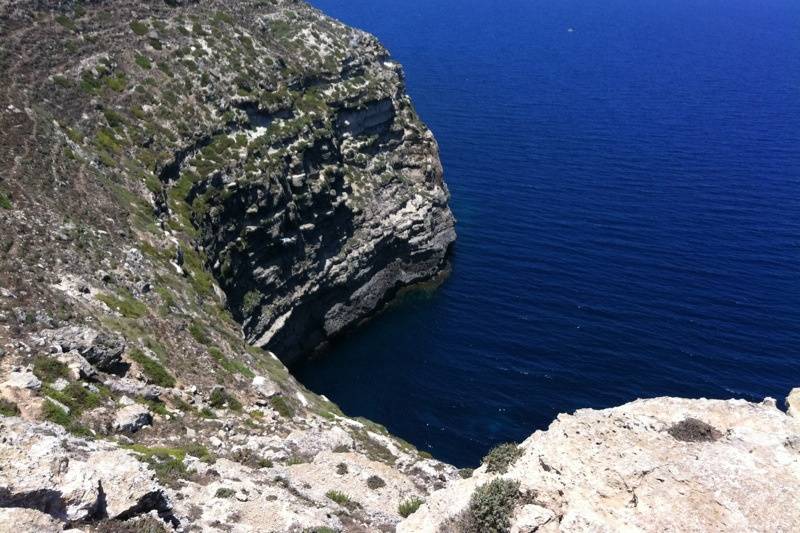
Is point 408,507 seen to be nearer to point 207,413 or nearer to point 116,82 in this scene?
point 207,413

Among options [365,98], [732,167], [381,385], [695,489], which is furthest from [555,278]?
[695,489]

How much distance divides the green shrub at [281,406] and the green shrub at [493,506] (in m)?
22.1

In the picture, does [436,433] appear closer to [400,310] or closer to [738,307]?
[400,310]

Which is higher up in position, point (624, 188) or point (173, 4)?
point (624, 188)

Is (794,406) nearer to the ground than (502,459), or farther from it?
farther from it

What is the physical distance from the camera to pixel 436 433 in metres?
69.9

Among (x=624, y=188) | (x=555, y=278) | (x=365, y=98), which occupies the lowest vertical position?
(x=555, y=278)

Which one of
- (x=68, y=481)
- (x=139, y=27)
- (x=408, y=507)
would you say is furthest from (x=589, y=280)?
(x=68, y=481)

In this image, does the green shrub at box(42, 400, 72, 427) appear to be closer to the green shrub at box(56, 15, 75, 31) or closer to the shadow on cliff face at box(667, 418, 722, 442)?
the shadow on cliff face at box(667, 418, 722, 442)

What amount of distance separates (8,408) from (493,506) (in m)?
20.9

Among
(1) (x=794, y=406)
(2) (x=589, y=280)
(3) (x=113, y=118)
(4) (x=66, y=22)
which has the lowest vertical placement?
(1) (x=794, y=406)

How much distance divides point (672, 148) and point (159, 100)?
3994 inches

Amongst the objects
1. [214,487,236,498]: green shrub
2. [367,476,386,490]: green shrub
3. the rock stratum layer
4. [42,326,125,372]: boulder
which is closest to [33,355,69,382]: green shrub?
the rock stratum layer

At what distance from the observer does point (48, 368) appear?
3406cm
